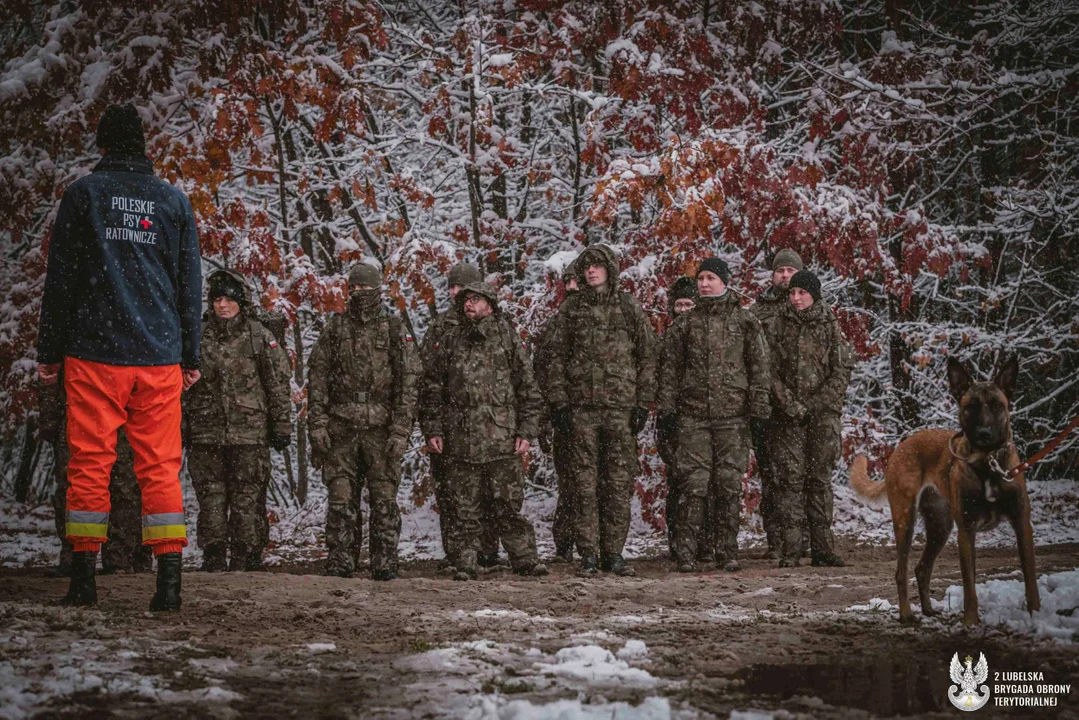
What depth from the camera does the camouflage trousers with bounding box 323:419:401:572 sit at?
8.11 m

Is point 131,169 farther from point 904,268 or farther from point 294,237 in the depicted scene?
point 904,268

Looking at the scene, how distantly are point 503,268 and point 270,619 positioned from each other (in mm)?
8801

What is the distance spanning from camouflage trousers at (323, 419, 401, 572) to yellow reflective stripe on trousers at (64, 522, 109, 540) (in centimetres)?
306

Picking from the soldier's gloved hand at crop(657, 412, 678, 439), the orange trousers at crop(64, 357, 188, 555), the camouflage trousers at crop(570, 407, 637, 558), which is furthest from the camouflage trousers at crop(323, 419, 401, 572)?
the orange trousers at crop(64, 357, 188, 555)

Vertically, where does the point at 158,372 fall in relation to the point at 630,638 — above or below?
above

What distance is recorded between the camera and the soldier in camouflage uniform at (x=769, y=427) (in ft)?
29.9

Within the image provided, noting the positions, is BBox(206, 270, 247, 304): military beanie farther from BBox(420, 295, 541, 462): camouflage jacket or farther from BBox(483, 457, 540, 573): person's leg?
BBox(483, 457, 540, 573): person's leg

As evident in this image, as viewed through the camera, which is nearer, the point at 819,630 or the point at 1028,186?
the point at 819,630

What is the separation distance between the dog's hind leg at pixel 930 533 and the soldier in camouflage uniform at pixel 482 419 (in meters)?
3.47

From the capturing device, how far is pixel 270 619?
5.33m

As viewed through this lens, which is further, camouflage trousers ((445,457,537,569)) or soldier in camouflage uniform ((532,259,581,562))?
soldier in camouflage uniform ((532,259,581,562))

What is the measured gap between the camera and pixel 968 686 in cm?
385

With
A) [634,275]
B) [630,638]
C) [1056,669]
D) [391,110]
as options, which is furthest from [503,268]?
[1056,669]

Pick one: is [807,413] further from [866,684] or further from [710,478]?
[866,684]
